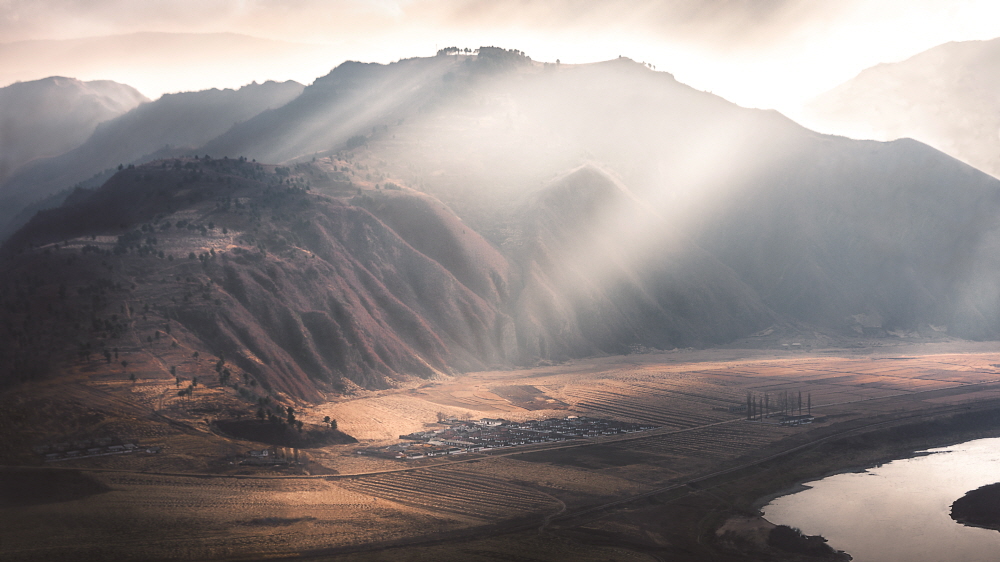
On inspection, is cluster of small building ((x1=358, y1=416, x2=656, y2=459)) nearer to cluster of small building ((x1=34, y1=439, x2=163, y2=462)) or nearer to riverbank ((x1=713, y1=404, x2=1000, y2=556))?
riverbank ((x1=713, y1=404, x2=1000, y2=556))

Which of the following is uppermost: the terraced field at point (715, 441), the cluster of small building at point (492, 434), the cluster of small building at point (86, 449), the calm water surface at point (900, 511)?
the cluster of small building at point (86, 449)

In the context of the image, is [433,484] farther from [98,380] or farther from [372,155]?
[372,155]

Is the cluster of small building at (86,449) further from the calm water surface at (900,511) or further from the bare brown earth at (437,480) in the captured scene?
the calm water surface at (900,511)

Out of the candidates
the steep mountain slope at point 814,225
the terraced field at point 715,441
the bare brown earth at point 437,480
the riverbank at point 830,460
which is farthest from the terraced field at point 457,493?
the steep mountain slope at point 814,225

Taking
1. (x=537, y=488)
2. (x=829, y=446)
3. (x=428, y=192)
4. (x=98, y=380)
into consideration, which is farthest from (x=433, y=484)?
(x=428, y=192)

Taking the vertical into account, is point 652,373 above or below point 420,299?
below

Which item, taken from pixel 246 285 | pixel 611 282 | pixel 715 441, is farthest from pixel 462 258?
pixel 715 441
